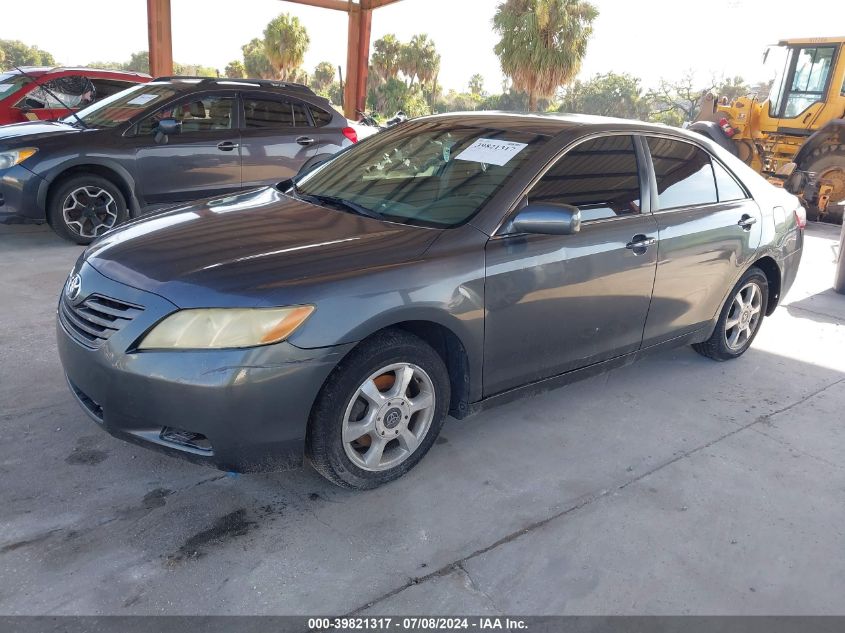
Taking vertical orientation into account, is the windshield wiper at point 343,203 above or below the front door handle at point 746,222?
above

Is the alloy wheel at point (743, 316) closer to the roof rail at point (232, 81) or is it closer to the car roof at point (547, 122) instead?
the car roof at point (547, 122)

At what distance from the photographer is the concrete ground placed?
2.34 m

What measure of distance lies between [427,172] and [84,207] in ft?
14.5

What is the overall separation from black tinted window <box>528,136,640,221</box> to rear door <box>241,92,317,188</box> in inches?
184

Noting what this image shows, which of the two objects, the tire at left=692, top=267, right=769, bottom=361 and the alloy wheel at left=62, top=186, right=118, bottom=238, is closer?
the tire at left=692, top=267, right=769, bottom=361

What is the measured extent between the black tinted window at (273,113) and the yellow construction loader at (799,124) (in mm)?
8078

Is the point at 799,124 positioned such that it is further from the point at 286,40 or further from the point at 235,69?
the point at 235,69

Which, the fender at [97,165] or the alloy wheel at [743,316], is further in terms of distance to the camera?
the fender at [97,165]

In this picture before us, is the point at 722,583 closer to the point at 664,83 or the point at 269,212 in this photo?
the point at 269,212

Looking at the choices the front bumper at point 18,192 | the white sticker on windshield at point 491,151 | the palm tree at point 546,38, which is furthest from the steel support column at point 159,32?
the palm tree at point 546,38

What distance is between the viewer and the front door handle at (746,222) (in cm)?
418

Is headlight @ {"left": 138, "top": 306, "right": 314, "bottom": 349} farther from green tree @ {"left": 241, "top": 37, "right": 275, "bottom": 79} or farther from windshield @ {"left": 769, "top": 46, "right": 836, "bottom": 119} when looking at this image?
green tree @ {"left": 241, "top": 37, "right": 275, "bottom": 79}

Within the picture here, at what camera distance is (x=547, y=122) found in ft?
11.7

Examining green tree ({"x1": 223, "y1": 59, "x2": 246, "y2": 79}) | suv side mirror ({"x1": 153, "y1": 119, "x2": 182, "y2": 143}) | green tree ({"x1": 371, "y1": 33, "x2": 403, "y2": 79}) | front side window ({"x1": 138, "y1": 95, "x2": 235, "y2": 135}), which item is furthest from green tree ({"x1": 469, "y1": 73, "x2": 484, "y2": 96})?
suv side mirror ({"x1": 153, "y1": 119, "x2": 182, "y2": 143})
